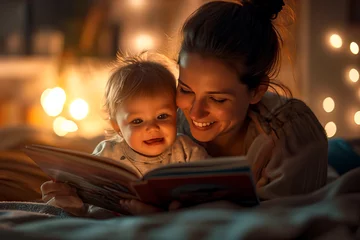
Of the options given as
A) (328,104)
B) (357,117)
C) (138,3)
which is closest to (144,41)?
(138,3)

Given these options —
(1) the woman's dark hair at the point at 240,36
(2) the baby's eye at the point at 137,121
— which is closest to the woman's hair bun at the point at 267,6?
(1) the woman's dark hair at the point at 240,36

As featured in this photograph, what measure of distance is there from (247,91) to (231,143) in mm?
191

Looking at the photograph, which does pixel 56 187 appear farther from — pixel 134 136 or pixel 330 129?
A: pixel 330 129

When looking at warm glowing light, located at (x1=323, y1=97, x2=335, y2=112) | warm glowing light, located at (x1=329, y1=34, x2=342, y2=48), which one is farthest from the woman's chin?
warm glowing light, located at (x1=323, y1=97, x2=335, y2=112)

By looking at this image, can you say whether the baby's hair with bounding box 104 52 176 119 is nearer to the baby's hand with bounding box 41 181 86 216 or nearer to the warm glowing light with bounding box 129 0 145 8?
the baby's hand with bounding box 41 181 86 216

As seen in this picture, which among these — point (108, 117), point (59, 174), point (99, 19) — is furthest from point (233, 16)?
point (99, 19)

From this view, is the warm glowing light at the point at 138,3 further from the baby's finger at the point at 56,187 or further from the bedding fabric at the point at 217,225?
the bedding fabric at the point at 217,225

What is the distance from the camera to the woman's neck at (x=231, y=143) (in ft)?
4.96

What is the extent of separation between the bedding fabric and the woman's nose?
1.16ft

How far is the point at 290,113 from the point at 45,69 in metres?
2.80

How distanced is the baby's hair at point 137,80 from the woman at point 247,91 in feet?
0.20

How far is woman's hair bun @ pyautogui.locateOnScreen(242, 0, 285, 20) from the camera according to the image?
1.39m

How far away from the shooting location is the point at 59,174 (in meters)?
1.20

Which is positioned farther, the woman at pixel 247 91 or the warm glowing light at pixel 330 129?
the warm glowing light at pixel 330 129
